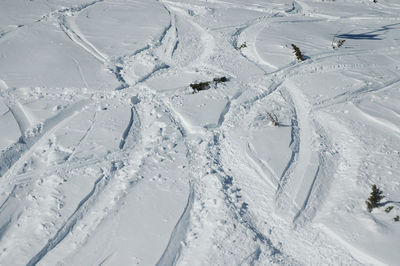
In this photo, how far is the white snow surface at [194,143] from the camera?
3.04 m

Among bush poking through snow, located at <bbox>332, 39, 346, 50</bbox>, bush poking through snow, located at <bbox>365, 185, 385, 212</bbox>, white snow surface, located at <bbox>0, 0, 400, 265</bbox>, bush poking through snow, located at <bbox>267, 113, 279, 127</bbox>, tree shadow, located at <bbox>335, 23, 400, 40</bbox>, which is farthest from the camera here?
tree shadow, located at <bbox>335, 23, 400, 40</bbox>

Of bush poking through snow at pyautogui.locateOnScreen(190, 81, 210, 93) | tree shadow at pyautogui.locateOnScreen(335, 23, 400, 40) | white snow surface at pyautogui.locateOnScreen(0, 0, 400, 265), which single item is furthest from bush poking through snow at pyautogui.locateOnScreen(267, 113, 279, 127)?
tree shadow at pyautogui.locateOnScreen(335, 23, 400, 40)

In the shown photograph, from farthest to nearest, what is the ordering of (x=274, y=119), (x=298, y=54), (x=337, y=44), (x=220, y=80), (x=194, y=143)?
(x=337, y=44)
(x=298, y=54)
(x=220, y=80)
(x=274, y=119)
(x=194, y=143)

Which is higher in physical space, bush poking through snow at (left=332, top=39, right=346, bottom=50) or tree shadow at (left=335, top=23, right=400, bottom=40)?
bush poking through snow at (left=332, top=39, right=346, bottom=50)

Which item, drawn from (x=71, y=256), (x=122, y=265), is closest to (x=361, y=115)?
(x=122, y=265)

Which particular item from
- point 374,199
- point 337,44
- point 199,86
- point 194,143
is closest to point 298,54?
point 337,44

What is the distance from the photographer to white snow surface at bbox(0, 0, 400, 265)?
9.97 ft

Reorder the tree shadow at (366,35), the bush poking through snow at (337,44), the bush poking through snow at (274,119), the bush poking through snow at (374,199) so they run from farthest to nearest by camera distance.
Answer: the tree shadow at (366,35)
the bush poking through snow at (337,44)
the bush poking through snow at (274,119)
the bush poking through snow at (374,199)

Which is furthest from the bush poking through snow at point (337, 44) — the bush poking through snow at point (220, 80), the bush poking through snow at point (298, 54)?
the bush poking through snow at point (220, 80)

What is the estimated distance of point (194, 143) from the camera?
412 centimetres

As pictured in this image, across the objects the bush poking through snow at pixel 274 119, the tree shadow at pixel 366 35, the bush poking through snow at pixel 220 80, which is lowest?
the tree shadow at pixel 366 35

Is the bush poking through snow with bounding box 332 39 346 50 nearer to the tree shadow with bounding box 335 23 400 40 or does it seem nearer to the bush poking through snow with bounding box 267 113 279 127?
the tree shadow with bounding box 335 23 400 40

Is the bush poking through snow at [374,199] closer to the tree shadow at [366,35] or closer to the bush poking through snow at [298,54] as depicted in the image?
the bush poking through snow at [298,54]

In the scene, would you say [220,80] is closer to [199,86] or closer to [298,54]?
[199,86]
